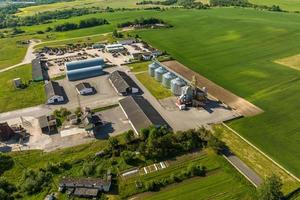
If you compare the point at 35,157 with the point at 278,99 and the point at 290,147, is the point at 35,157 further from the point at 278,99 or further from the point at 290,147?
the point at 278,99

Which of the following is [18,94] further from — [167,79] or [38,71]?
[167,79]

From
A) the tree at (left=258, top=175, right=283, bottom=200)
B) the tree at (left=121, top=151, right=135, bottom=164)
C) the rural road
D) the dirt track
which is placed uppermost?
the dirt track

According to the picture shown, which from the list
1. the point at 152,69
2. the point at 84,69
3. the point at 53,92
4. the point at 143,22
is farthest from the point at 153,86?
the point at 143,22

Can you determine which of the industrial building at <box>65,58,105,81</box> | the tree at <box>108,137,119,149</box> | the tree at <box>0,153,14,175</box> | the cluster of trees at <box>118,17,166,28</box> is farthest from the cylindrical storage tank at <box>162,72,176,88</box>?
the cluster of trees at <box>118,17,166,28</box>

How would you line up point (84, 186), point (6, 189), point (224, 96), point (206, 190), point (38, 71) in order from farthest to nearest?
point (38, 71)
point (224, 96)
point (6, 189)
point (84, 186)
point (206, 190)

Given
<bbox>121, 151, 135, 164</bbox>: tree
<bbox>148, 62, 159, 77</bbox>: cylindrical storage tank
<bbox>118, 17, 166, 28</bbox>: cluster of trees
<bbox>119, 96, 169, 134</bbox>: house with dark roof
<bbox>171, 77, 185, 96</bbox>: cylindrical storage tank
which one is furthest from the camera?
<bbox>118, 17, 166, 28</bbox>: cluster of trees

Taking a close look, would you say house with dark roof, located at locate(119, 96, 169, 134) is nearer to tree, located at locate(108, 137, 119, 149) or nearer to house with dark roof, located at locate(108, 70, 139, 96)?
tree, located at locate(108, 137, 119, 149)

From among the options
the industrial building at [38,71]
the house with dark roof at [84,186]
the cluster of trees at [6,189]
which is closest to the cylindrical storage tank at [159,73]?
the industrial building at [38,71]
